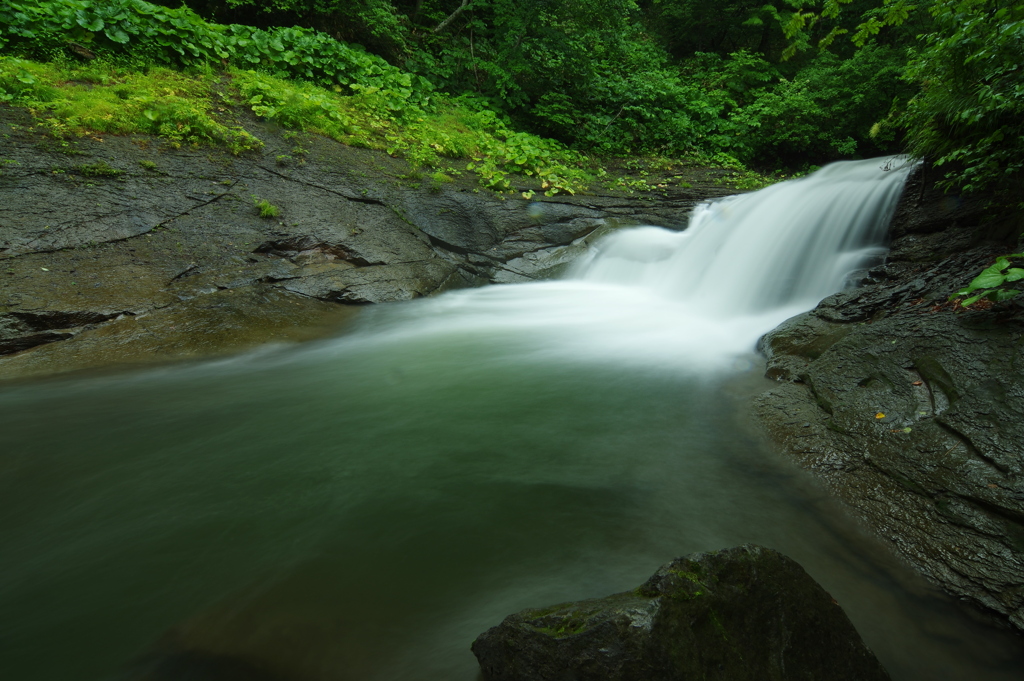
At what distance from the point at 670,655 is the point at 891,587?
4.60ft

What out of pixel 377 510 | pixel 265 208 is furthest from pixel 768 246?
pixel 265 208

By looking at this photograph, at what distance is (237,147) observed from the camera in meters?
6.89

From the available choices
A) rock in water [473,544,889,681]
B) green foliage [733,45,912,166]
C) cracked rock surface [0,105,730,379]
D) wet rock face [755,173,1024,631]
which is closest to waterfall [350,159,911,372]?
cracked rock surface [0,105,730,379]

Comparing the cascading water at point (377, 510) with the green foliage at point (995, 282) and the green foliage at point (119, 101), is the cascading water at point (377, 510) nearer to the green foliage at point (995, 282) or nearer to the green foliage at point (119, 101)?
the green foliage at point (995, 282)

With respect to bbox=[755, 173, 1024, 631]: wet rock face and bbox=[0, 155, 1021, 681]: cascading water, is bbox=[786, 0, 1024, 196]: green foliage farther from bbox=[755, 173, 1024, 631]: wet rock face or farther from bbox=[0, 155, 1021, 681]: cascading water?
bbox=[0, 155, 1021, 681]: cascading water

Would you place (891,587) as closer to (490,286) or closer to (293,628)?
(293,628)

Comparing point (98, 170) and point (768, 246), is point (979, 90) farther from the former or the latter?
point (98, 170)

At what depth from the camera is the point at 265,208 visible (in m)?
6.40

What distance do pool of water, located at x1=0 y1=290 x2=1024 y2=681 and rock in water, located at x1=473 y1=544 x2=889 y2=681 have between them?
32 centimetres

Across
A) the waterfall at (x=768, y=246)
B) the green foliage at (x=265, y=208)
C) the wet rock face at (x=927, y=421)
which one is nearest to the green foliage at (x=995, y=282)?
the wet rock face at (x=927, y=421)

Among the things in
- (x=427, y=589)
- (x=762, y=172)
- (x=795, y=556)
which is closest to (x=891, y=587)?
(x=795, y=556)

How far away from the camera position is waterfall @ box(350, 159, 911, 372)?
5.54 meters

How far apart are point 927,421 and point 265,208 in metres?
6.90

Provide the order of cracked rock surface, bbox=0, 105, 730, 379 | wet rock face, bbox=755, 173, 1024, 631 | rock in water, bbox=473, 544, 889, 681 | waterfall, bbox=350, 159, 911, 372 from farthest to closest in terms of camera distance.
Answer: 1. waterfall, bbox=350, 159, 911, 372
2. cracked rock surface, bbox=0, 105, 730, 379
3. wet rock face, bbox=755, 173, 1024, 631
4. rock in water, bbox=473, 544, 889, 681
